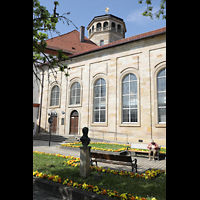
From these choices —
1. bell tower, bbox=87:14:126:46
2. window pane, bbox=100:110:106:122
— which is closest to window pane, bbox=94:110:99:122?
window pane, bbox=100:110:106:122

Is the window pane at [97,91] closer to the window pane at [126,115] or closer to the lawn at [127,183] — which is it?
the window pane at [126,115]

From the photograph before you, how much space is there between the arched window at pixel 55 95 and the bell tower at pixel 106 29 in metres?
19.4

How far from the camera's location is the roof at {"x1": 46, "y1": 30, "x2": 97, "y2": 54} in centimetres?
3066

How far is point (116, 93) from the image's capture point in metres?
19.8

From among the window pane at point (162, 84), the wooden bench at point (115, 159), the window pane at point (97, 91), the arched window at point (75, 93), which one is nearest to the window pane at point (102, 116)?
the window pane at point (97, 91)

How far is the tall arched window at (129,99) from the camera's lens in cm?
1867

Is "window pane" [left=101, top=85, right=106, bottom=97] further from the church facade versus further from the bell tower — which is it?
the bell tower

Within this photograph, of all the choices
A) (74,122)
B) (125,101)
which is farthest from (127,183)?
(74,122)

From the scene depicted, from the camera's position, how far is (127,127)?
1842 centimetres

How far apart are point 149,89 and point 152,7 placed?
1247 cm

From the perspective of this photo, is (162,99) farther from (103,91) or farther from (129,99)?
(103,91)
